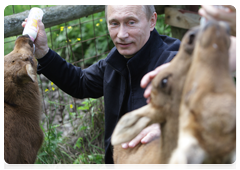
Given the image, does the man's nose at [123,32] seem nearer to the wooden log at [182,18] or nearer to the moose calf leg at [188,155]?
the moose calf leg at [188,155]

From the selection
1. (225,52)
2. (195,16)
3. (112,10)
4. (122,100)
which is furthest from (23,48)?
(195,16)

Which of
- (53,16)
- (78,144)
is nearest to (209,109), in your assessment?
(78,144)

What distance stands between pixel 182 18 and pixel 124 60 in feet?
7.60

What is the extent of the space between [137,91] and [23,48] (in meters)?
1.48

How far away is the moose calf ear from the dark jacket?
387 mm

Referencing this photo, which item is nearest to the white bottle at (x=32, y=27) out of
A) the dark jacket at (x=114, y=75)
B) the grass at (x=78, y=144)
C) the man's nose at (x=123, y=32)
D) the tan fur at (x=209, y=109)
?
the dark jacket at (x=114, y=75)

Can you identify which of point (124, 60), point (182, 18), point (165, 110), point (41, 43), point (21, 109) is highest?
point (182, 18)

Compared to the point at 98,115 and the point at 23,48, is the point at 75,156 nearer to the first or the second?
the point at 98,115

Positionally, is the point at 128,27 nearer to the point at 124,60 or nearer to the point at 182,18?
the point at 124,60

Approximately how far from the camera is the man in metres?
2.88

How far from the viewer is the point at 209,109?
51.7 inches

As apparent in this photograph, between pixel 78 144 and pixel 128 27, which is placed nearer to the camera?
pixel 128 27

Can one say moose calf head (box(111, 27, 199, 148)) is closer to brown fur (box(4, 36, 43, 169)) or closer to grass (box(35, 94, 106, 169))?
brown fur (box(4, 36, 43, 169))

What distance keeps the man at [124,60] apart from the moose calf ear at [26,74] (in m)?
0.39
